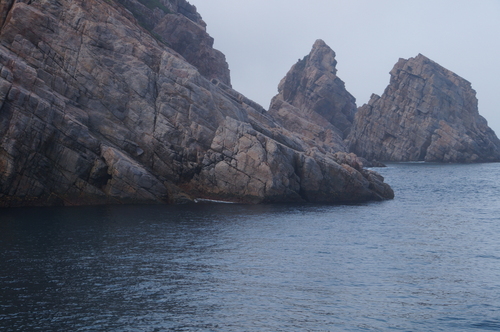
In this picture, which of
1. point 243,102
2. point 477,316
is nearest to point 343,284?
point 477,316

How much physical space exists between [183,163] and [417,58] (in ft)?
503

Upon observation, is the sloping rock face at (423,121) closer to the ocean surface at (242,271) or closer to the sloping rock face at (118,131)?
the sloping rock face at (118,131)

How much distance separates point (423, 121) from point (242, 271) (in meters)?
162

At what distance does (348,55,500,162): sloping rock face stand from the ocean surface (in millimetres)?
125940

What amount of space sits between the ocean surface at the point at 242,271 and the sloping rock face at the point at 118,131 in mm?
4820

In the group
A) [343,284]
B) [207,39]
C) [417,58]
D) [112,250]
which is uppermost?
[417,58]

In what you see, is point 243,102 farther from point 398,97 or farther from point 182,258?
point 398,97

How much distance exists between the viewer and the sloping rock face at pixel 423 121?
172 meters

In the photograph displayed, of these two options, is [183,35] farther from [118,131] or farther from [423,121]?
[423,121]

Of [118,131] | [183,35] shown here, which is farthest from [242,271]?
[183,35]

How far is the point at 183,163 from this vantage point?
63.1 m

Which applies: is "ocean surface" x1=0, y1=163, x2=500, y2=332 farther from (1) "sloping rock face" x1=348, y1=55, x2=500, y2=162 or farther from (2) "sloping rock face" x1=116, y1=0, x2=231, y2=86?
(1) "sloping rock face" x1=348, y1=55, x2=500, y2=162

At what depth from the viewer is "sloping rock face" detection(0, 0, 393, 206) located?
52.9 m

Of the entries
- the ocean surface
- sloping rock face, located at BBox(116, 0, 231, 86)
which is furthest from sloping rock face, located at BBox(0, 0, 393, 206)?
sloping rock face, located at BBox(116, 0, 231, 86)
